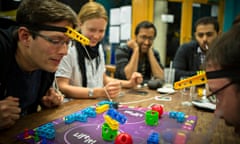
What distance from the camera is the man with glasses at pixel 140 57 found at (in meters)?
2.55

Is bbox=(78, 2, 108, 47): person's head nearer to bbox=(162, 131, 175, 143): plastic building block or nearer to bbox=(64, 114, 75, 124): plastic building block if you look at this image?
bbox=(64, 114, 75, 124): plastic building block

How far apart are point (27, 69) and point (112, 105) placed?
522 millimetres

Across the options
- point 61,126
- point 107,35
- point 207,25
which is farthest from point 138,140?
point 107,35

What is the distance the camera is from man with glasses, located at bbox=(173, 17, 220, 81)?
2.38 m

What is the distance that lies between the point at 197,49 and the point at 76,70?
149 cm

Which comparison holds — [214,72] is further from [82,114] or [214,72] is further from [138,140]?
[82,114]

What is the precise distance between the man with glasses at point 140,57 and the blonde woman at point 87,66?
587 mm

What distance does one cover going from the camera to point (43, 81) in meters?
1.38

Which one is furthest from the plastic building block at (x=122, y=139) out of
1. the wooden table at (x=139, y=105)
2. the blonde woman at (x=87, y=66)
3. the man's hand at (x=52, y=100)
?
the blonde woman at (x=87, y=66)

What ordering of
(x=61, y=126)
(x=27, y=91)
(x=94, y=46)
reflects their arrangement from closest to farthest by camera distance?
(x=61, y=126)
(x=27, y=91)
(x=94, y=46)

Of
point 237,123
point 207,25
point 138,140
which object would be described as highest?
point 207,25

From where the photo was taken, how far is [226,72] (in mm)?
686

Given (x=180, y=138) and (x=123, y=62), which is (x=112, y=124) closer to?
(x=180, y=138)

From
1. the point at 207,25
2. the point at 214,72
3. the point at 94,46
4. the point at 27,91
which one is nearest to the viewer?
the point at 214,72
